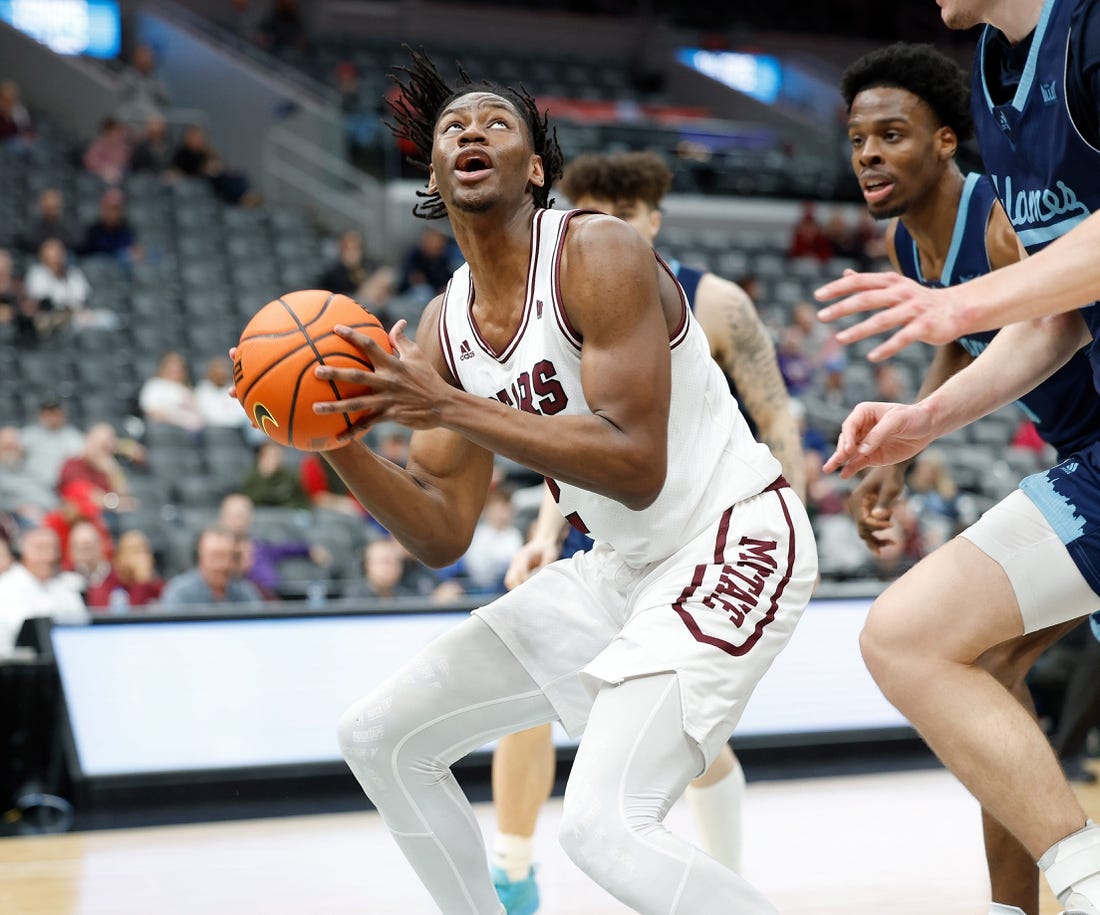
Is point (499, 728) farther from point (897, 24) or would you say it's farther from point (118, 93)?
point (897, 24)

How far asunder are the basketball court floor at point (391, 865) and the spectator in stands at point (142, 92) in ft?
38.7

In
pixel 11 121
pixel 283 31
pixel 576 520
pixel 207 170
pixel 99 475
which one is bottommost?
pixel 99 475

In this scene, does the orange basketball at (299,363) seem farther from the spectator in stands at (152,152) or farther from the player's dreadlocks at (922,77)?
the spectator in stands at (152,152)

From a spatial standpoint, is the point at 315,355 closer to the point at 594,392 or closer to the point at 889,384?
the point at 594,392

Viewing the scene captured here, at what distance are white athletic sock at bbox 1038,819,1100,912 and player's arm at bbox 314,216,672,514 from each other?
103 centimetres

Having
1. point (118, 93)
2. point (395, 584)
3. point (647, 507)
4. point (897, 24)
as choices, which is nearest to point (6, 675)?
point (395, 584)

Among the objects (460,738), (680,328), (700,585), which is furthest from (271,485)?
(700,585)

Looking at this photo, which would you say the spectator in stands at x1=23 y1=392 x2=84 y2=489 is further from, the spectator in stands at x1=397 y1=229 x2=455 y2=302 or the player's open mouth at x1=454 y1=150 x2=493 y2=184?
the player's open mouth at x1=454 y1=150 x2=493 y2=184

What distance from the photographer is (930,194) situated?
3818 mm

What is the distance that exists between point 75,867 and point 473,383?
10.9 feet

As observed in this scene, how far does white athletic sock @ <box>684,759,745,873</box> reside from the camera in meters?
4.33

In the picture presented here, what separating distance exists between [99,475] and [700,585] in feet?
23.0

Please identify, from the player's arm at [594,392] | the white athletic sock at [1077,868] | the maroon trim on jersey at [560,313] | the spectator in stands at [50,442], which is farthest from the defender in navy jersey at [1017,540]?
the spectator in stands at [50,442]

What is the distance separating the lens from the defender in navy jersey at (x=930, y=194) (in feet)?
12.2
